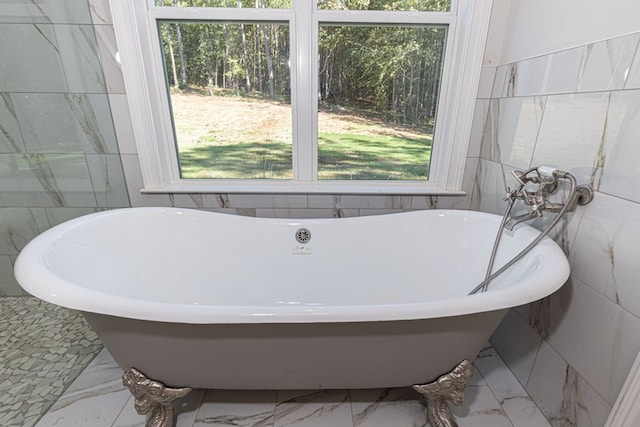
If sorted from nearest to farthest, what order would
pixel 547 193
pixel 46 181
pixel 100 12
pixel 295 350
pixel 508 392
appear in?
pixel 295 350, pixel 547 193, pixel 508 392, pixel 100 12, pixel 46 181

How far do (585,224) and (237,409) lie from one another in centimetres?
139

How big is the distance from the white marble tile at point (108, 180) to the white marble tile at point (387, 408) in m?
1.53

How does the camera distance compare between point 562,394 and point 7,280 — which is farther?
point 7,280

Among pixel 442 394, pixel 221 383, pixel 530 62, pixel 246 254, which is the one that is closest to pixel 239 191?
pixel 246 254

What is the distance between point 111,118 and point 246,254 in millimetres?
959

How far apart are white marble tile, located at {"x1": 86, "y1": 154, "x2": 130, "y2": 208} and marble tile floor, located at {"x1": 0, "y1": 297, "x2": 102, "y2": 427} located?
0.65 meters

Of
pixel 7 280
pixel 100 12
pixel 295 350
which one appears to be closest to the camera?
pixel 295 350

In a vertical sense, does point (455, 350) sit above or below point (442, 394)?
above

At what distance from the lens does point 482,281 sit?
4.08 ft

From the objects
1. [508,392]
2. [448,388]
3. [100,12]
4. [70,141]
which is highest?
[100,12]

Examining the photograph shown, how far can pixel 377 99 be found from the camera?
158 cm

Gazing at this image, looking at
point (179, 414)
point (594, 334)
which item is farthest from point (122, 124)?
point (594, 334)

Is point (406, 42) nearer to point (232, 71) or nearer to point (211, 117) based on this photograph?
point (232, 71)

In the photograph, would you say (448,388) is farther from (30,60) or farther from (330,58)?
(30,60)
